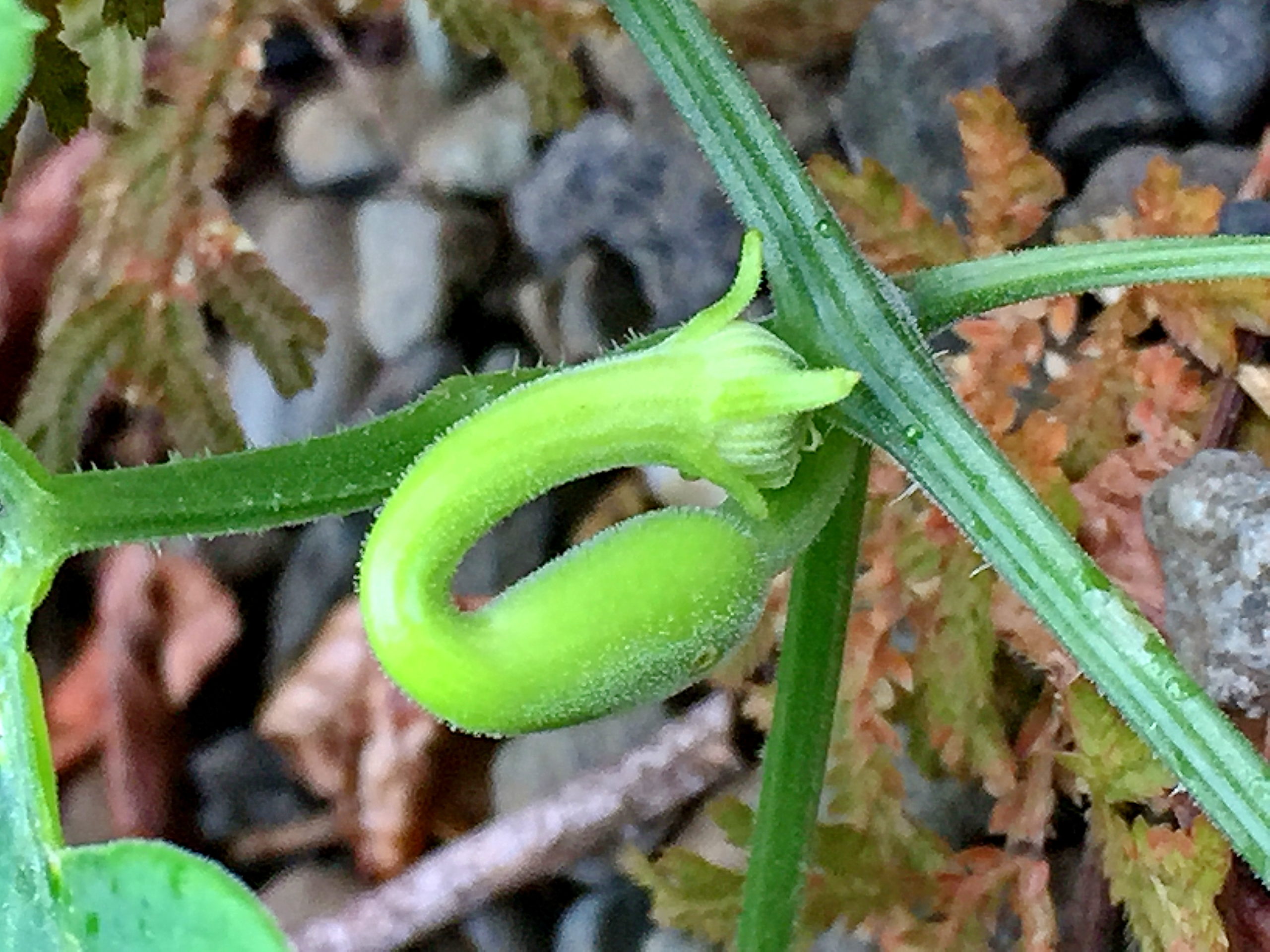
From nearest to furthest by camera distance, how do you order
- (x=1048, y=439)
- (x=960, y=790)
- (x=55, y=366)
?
(x=1048, y=439)
(x=55, y=366)
(x=960, y=790)

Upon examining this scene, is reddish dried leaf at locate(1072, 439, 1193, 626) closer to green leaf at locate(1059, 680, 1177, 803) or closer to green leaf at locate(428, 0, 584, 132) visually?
green leaf at locate(1059, 680, 1177, 803)

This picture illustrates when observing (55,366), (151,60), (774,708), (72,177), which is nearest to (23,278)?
(72,177)

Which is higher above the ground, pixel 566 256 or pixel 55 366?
pixel 55 366

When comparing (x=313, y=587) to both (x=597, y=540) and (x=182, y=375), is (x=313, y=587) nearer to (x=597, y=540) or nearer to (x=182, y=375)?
(x=182, y=375)

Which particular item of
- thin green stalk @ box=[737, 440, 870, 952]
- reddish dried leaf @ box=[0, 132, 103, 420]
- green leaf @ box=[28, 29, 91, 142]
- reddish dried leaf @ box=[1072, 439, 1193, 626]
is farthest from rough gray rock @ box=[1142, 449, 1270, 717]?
reddish dried leaf @ box=[0, 132, 103, 420]

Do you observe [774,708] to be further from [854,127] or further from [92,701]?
[92,701]

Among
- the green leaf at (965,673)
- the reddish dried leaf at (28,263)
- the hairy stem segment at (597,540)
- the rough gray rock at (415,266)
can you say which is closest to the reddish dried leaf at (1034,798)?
the green leaf at (965,673)
